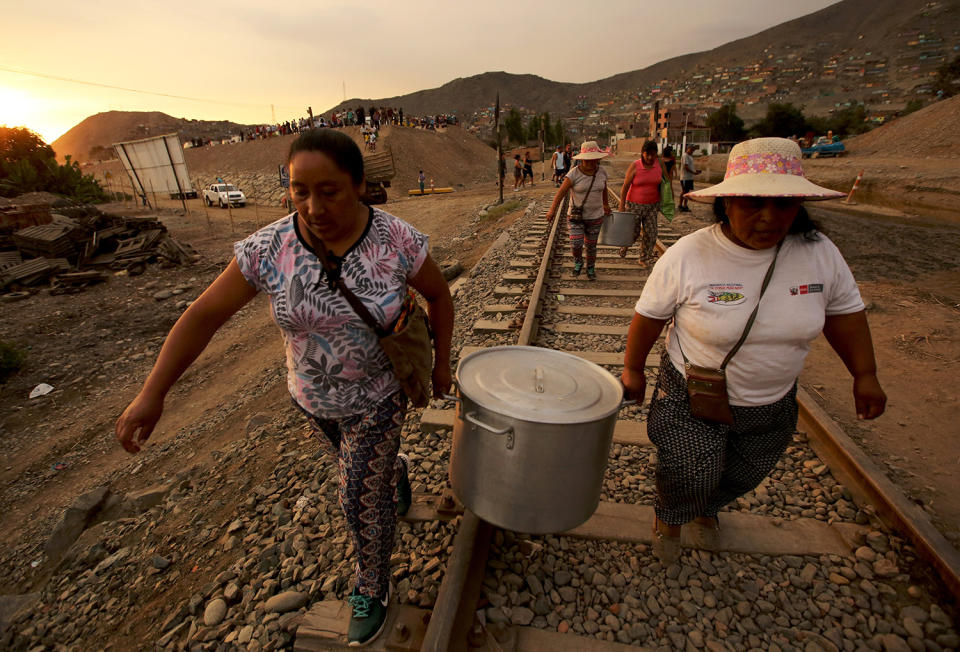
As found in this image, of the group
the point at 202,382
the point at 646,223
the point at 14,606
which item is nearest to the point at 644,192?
the point at 646,223

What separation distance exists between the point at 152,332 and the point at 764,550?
9.86 m

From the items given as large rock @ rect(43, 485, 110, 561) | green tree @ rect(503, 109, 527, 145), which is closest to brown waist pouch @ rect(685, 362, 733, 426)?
large rock @ rect(43, 485, 110, 561)

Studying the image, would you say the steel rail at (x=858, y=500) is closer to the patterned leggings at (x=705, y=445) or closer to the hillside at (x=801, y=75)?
the patterned leggings at (x=705, y=445)

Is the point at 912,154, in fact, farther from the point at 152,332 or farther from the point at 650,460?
the point at 152,332

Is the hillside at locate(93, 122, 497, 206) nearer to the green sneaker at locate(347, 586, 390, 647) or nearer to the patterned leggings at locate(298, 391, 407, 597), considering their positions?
the patterned leggings at locate(298, 391, 407, 597)

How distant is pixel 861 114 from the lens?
53.0m

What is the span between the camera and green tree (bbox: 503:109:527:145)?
72.8 m

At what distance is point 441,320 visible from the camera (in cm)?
217

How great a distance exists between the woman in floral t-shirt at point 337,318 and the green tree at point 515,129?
75522mm

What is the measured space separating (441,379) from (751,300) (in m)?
1.36

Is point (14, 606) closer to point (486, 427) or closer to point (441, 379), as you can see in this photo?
point (441, 379)

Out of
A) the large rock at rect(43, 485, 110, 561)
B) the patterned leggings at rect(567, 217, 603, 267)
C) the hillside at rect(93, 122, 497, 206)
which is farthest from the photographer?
the hillside at rect(93, 122, 497, 206)

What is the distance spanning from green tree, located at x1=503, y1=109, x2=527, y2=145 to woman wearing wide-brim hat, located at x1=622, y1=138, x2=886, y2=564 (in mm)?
75326

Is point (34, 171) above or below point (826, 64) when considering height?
below
